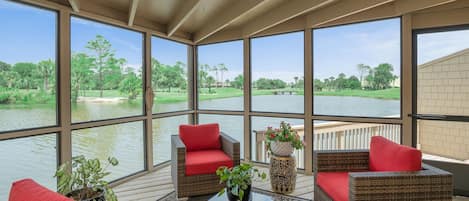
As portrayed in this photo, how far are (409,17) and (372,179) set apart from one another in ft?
7.76

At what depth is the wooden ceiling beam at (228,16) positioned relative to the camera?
2.95m

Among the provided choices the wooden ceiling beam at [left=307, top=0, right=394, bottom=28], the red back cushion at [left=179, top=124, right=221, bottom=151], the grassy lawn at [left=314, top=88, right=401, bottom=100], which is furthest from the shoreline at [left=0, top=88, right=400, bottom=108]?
the wooden ceiling beam at [left=307, top=0, right=394, bottom=28]

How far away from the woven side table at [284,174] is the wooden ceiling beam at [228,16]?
6.11ft

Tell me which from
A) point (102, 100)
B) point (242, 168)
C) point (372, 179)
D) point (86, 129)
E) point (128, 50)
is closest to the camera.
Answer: point (372, 179)

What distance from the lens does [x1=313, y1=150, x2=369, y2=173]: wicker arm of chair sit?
8.68ft

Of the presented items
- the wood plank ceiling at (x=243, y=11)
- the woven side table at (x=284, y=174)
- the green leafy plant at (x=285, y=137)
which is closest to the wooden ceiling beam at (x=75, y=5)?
the wood plank ceiling at (x=243, y=11)

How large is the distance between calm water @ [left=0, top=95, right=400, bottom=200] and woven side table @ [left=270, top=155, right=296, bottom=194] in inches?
41.4

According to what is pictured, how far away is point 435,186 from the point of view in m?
1.96

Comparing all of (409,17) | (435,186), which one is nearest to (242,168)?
(435,186)

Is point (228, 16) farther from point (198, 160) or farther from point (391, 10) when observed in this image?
point (391, 10)

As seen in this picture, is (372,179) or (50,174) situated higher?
(372,179)

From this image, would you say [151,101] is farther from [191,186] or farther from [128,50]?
[191,186]

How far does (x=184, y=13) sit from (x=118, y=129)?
1.86 meters

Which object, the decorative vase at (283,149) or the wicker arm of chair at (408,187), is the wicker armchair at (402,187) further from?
the decorative vase at (283,149)
